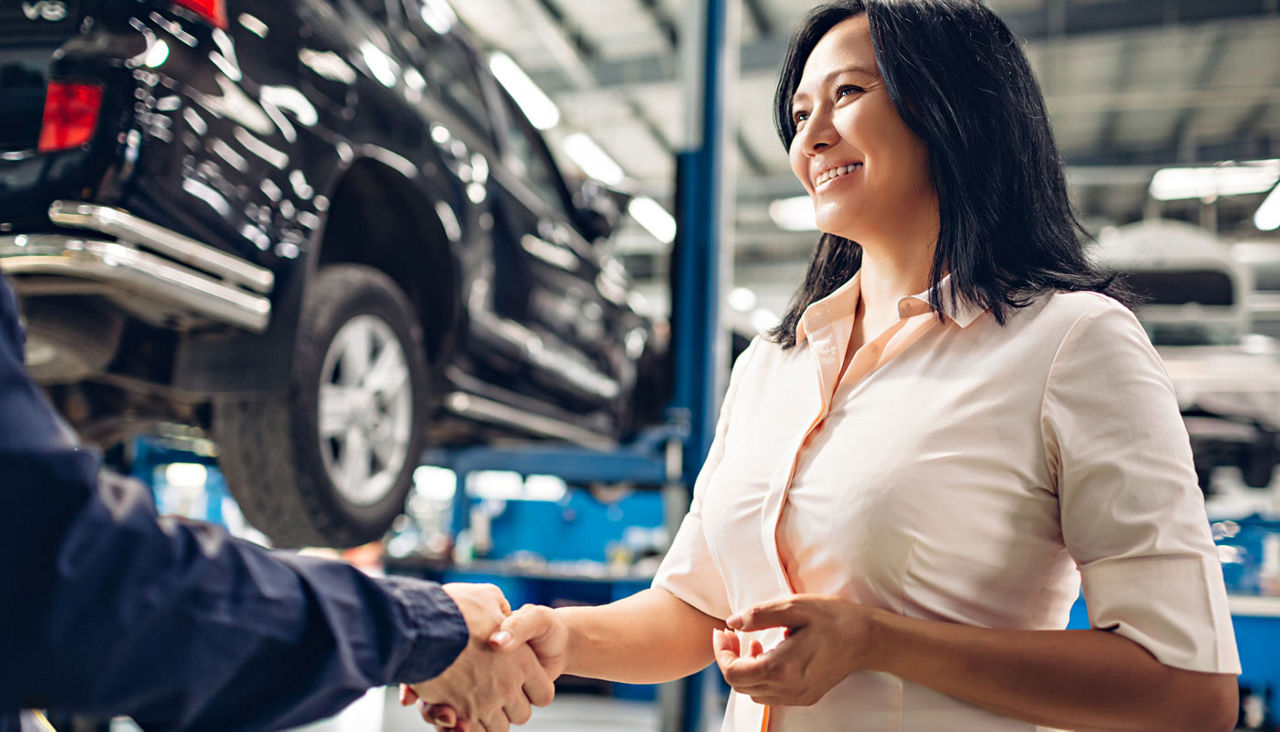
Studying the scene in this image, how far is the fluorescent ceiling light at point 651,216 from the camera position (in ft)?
37.4

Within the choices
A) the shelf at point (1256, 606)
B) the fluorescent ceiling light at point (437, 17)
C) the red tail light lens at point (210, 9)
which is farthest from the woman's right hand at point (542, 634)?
the shelf at point (1256, 606)

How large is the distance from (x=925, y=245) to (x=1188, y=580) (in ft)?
1.53

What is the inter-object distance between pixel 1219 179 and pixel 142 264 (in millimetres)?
10886

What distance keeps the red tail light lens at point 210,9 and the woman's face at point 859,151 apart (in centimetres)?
139

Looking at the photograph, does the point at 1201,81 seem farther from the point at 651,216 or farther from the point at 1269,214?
the point at 651,216

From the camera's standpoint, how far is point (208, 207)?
2.05m

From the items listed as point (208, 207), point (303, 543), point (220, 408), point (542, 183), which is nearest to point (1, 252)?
point (208, 207)

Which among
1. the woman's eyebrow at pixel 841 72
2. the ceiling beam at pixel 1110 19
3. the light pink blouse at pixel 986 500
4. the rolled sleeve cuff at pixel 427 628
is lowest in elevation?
the rolled sleeve cuff at pixel 427 628

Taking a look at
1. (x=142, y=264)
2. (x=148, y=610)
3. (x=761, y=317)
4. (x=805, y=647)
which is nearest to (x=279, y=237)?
(x=142, y=264)

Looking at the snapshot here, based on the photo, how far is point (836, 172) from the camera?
1.23 metres

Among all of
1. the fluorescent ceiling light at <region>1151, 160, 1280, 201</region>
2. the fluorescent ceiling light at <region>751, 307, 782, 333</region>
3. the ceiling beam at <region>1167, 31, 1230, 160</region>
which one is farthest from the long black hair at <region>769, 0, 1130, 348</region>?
the fluorescent ceiling light at <region>751, 307, 782, 333</region>

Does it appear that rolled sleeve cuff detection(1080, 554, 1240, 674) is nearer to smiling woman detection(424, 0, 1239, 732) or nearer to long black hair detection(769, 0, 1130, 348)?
smiling woman detection(424, 0, 1239, 732)

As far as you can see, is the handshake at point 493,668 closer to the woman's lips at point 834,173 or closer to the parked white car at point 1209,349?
the woman's lips at point 834,173

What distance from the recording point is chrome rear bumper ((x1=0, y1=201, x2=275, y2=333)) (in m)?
1.82
